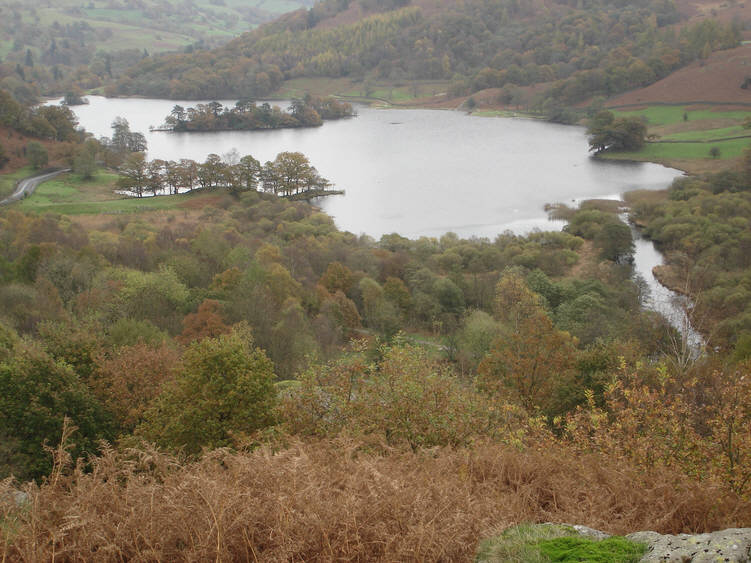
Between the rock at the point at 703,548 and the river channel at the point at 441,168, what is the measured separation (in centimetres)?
2607

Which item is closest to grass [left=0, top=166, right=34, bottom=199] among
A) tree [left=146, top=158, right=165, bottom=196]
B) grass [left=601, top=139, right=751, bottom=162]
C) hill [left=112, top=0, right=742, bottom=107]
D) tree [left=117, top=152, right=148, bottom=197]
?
tree [left=117, top=152, right=148, bottom=197]

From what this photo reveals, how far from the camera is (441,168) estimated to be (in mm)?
69500

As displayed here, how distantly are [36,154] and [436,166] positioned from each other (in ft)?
144

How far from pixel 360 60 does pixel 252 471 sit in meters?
151

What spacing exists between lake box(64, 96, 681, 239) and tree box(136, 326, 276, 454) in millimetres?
38984

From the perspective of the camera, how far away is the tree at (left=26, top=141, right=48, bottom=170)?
58.7 metres

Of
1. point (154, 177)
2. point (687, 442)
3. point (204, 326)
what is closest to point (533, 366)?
point (687, 442)

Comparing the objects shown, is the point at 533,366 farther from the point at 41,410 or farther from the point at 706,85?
the point at 706,85

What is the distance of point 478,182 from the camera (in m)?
63.3

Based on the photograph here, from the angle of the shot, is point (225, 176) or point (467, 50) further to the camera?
point (467, 50)

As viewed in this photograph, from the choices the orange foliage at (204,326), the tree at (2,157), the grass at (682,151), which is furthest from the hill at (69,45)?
the orange foliage at (204,326)

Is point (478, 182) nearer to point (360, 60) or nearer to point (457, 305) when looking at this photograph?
point (457, 305)

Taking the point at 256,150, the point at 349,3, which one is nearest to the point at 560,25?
the point at 349,3

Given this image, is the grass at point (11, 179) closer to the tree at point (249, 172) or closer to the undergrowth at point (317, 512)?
the tree at point (249, 172)
